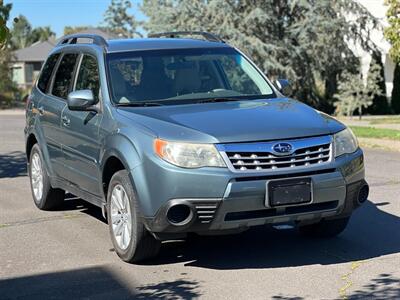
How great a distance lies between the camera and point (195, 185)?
5086 mm

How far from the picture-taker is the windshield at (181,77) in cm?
624

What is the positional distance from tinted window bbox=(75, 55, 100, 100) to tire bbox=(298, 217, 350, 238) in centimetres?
242

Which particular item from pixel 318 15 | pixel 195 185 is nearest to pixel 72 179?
pixel 195 185

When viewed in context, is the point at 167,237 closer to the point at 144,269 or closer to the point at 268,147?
the point at 144,269

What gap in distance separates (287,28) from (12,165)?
590 inches

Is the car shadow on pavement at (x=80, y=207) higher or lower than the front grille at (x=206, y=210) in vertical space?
lower

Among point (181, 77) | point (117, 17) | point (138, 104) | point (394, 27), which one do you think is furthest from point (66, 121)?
point (117, 17)

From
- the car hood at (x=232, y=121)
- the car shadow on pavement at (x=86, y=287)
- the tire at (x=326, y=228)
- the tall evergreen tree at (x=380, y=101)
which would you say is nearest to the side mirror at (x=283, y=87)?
the car hood at (x=232, y=121)

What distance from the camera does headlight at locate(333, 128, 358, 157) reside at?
5527 mm

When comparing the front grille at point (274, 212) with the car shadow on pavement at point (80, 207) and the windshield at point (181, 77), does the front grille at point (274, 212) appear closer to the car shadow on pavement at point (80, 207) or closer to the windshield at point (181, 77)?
the windshield at point (181, 77)

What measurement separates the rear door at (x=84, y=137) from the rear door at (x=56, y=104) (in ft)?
0.69

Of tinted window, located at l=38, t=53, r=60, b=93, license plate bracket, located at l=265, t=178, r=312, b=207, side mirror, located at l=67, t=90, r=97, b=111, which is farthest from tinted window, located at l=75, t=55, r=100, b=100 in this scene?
Answer: license plate bracket, located at l=265, t=178, r=312, b=207

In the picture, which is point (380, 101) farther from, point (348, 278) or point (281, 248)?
point (348, 278)

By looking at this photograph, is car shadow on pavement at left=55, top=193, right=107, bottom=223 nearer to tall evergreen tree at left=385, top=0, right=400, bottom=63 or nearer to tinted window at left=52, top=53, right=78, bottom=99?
tinted window at left=52, top=53, right=78, bottom=99
